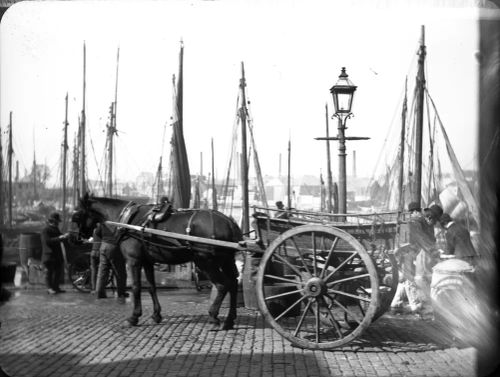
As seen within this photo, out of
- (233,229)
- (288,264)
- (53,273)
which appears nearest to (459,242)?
(288,264)

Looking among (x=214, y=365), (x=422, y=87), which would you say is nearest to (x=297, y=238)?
(x=214, y=365)

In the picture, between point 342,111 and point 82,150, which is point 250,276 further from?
point 82,150

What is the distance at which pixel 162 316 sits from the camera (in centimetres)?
717

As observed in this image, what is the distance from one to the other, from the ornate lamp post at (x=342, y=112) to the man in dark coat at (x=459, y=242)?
1.13 metres

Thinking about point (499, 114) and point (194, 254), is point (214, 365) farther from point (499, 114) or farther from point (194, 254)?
point (499, 114)

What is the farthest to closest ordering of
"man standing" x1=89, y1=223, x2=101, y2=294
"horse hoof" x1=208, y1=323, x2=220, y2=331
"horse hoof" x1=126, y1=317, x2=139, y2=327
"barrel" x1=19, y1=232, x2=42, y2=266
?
"man standing" x1=89, y1=223, x2=101, y2=294 < "horse hoof" x1=126, y1=317, x2=139, y2=327 < "horse hoof" x1=208, y1=323, x2=220, y2=331 < "barrel" x1=19, y1=232, x2=42, y2=266

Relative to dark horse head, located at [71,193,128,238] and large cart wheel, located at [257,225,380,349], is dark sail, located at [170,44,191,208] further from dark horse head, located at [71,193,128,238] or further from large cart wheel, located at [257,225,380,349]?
large cart wheel, located at [257,225,380,349]

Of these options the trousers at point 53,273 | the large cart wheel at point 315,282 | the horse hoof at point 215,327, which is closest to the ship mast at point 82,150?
the trousers at point 53,273

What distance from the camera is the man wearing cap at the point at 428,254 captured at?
598 cm

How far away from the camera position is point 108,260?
23.7 ft

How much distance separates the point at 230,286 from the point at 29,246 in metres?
2.14

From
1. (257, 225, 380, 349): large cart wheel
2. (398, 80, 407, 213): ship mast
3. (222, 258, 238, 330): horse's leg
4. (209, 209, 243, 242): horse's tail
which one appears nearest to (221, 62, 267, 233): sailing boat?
(209, 209, 243, 242): horse's tail

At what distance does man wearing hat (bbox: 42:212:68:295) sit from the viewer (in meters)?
6.21

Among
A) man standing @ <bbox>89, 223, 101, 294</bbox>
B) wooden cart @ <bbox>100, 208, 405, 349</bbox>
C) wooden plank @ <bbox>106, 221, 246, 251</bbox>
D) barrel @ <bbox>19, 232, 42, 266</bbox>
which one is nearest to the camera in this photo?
wooden cart @ <bbox>100, 208, 405, 349</bbox>
